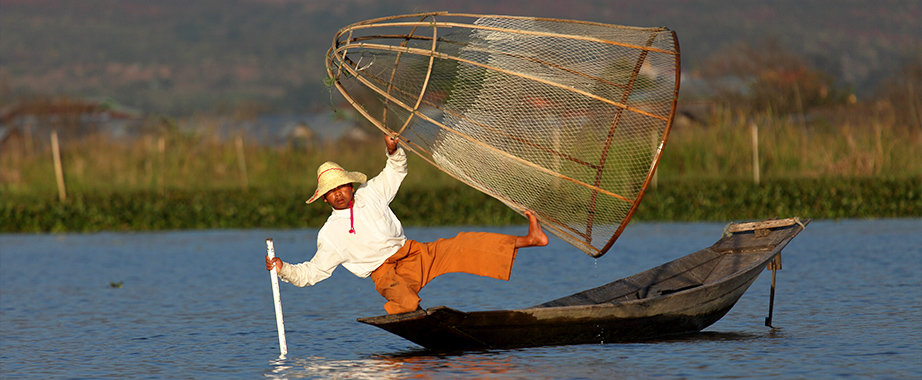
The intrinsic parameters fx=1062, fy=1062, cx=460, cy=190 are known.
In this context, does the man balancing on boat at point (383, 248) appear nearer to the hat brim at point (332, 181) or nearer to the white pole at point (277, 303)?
the hat brim at point (332, 181)

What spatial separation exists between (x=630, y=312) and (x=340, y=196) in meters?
2.31

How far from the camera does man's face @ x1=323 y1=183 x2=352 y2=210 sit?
7336mm

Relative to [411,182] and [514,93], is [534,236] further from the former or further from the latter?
[411,182]

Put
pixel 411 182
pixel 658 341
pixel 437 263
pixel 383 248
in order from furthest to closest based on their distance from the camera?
pixel 411 182, pixel 658 341, pixel 437 263, pixel 383 248

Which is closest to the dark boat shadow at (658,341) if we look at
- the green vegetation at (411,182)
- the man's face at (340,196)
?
the man's face at (340,196)

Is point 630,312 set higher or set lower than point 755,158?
lower

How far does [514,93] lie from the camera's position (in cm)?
765

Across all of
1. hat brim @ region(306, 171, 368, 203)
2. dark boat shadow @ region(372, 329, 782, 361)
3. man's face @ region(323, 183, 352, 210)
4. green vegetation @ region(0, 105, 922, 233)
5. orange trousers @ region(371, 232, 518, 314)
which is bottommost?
dark boat shadow @ region(372, 329, 782, 361)

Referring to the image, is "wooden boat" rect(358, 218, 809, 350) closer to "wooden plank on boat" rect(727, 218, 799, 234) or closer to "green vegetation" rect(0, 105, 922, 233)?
"wooden plank on boat" rect(727, 218, 799, 234)

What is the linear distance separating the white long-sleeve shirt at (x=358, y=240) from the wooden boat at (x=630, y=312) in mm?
458

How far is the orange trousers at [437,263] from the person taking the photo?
730 cm

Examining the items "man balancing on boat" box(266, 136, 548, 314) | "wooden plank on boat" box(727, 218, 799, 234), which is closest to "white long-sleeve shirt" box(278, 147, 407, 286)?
"man balancing on boat" box(266, 136, 548, 314)

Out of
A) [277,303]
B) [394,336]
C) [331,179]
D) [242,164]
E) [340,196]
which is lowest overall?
[394,336]

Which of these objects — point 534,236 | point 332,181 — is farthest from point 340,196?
point 534,236
